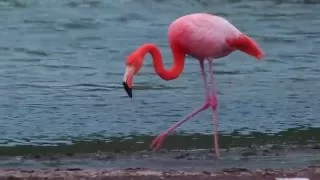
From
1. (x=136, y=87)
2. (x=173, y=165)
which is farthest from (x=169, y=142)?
(x=136, y=87)

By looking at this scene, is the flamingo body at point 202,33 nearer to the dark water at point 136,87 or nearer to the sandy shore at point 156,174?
the dark water at point 136,87

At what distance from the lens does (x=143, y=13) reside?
810 inches

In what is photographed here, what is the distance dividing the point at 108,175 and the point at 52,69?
5.88 meters

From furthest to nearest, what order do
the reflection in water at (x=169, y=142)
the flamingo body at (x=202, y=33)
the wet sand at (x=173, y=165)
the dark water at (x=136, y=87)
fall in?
the dark water at (x=136, y=87) < the reflection in water at (x=169, y=142) < the flamingo body at (x=202, y=33) < the wet sand at (x=173, y=165)

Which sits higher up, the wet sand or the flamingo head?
the flamingo head

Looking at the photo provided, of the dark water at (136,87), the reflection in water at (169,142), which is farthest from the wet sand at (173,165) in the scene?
the dark water at (136,87)

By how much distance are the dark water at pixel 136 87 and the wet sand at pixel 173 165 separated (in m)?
0.44

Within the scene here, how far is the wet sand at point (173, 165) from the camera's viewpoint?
784 cm

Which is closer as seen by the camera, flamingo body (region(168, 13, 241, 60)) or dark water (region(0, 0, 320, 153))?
flamingo body (region(168, 13, 241, 60))

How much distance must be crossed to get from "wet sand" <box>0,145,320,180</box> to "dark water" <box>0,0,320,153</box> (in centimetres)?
44

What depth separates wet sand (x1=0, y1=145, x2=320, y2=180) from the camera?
784 cm

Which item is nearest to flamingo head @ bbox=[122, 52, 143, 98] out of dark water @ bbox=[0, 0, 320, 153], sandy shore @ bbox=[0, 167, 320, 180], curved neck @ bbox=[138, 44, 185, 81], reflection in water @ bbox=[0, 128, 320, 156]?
curved neck @ bbox=[138, 44, 185, 81]

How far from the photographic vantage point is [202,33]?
929 cm

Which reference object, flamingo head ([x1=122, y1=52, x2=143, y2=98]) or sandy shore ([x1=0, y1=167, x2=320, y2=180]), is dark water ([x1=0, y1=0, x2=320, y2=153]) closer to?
flamingo head ([x1=122, y1=52, x2=143, y2=98])
